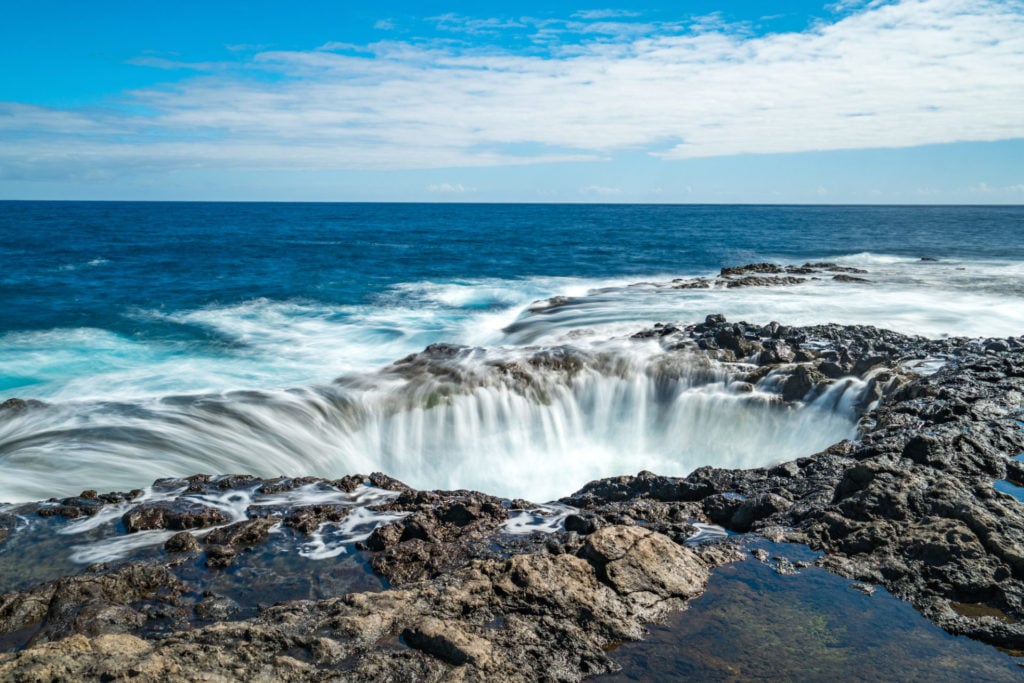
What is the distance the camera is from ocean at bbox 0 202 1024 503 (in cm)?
1201

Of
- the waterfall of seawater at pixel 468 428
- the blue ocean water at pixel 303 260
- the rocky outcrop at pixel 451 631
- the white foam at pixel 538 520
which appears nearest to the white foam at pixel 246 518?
the white foam at pixel 538 520

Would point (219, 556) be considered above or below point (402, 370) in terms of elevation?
Answer: below

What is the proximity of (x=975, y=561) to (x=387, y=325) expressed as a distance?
20.1m

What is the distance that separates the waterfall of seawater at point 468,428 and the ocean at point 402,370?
0.04 metres

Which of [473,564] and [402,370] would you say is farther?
[402,370]

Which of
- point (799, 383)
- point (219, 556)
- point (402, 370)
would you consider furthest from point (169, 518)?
point (799, 383)

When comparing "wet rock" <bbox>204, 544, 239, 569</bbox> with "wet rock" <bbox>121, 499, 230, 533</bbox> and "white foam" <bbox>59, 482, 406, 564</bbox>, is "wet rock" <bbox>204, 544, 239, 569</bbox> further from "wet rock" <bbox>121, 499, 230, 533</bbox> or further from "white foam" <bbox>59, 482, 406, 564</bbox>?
"wet rock" <bbox>121, 499, 230, 533</bbox>

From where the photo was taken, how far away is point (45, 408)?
13414mm

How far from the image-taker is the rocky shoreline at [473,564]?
4.95 m

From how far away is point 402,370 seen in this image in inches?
616

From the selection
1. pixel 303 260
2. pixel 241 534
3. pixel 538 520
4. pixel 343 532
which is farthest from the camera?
pixel 303 260

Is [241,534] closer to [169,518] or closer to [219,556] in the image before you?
[219,556]

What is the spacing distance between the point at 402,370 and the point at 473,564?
9814 millimetres

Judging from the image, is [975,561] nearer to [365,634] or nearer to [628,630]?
[628,630]
